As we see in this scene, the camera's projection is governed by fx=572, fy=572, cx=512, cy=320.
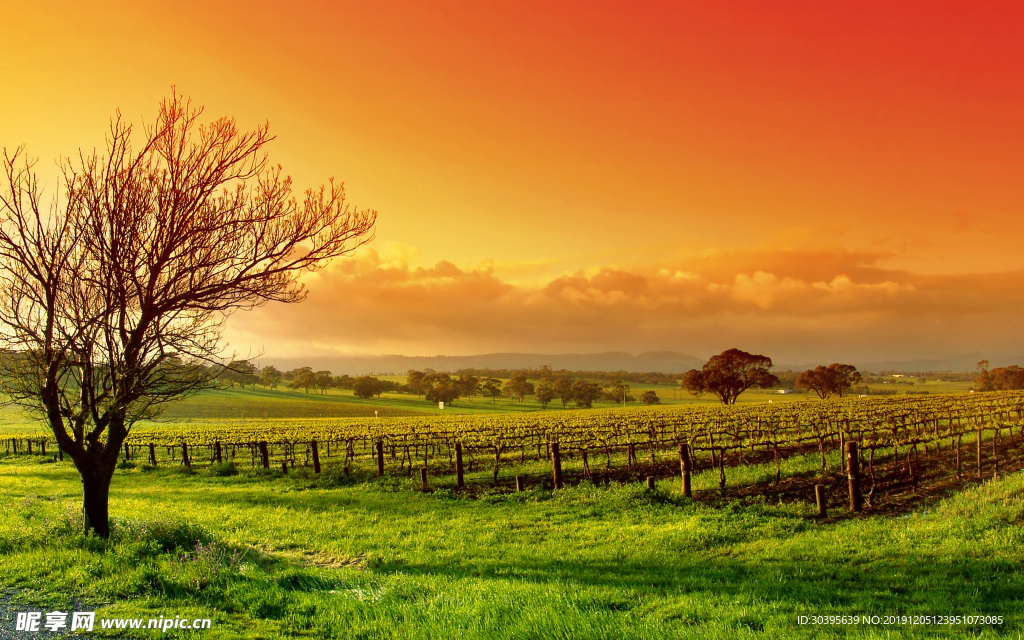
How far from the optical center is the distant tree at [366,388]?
14919 centimetres

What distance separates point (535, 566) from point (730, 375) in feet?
337

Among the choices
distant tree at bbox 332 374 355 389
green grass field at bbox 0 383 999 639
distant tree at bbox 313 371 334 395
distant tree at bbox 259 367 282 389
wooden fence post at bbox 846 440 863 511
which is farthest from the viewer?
distant tree at bbox 332 374 355 389

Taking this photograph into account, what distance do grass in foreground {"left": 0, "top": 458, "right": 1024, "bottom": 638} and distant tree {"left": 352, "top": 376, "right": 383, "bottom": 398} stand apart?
134 m

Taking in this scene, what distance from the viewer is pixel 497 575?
989 centimetres

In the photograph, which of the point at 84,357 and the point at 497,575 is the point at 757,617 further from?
the point at 84,357

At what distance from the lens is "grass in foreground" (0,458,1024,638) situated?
22.8 feet

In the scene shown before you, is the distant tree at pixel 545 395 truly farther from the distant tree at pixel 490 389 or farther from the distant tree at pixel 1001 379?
the distant tree at pixel 1001 379

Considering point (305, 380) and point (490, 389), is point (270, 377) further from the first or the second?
point (490, 389)

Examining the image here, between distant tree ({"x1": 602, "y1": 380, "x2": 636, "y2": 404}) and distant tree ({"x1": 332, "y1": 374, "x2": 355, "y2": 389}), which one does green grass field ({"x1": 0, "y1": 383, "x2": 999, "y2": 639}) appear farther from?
distant tree ({"x1": 332, "y1": 374, "x2": 355, "y2": 389})

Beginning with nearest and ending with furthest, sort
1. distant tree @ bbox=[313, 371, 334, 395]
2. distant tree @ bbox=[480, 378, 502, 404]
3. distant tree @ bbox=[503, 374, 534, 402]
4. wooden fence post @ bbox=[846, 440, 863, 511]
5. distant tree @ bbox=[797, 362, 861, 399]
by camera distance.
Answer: wooden fence post @ bbox=[846, 440, 863, 511], distant tree @ bbox=[797, 362, 861, 399], distant tree @ bbox=[480, 378, 502, 404], distant tree @ bbox=[503, 374, 534, 402], distant tree @ bbox=[313, 371, 334, 395]

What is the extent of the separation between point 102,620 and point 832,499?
18188mm

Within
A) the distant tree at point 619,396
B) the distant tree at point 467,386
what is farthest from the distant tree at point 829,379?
the distant tree at point 467,386

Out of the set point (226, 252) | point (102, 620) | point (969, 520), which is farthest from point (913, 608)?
point (226, 252)

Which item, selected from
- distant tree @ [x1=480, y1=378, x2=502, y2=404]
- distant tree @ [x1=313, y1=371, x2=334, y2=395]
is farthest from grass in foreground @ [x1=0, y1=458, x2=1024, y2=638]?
distant tree @ [x1=313, y1=371, x2=334, y2=395]
